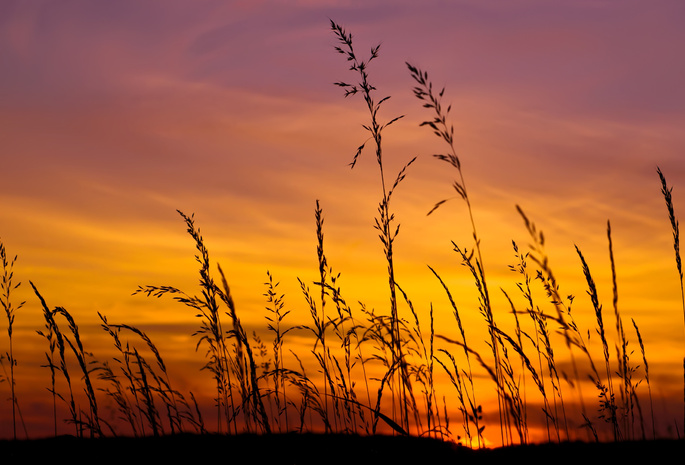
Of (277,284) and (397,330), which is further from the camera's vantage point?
(277,284)

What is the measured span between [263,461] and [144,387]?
4.43 ft

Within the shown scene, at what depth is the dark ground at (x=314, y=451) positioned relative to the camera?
2.96 metres

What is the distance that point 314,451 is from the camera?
136 inches

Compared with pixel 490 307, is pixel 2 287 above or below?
above

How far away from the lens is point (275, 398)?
16.3 feet

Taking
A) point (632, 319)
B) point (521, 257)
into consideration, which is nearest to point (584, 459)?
point (632, 319)

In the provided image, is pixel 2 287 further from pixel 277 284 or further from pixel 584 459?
pixel 584 459

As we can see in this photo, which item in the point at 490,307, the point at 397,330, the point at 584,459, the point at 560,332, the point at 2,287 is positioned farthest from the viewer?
the point at 2,287

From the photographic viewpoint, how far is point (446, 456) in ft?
9.97

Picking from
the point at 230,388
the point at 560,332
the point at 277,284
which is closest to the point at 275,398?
the point at 230,388

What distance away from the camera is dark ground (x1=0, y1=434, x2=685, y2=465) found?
2963 mm

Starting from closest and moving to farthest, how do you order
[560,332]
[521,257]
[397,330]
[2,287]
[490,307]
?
[560,332] → [490,307] → [397,330] → [521,257] → [2,287]

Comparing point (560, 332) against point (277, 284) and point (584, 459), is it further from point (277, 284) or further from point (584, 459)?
point (277, 284)

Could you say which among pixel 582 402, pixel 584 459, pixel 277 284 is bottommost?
pixel 584 459
